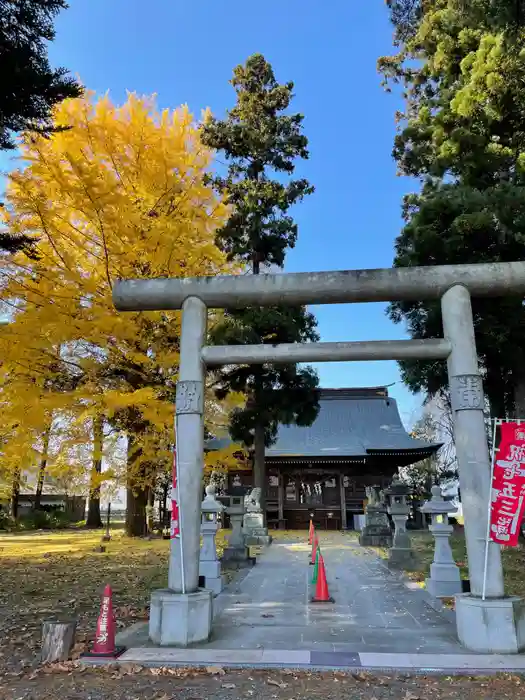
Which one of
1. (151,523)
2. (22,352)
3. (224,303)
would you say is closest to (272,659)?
(224,303)

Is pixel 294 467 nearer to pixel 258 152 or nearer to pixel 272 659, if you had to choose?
pixel 258 152

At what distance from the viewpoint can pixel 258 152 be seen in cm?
1797

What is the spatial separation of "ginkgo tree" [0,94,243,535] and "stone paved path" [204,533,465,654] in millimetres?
4188

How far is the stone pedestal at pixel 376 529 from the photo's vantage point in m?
15.8

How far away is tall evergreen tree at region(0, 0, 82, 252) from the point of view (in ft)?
20.7

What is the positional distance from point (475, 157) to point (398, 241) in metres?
2.94

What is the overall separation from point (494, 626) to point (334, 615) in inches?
99.0

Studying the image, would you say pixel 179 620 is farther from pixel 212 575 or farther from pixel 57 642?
pixel 212 575

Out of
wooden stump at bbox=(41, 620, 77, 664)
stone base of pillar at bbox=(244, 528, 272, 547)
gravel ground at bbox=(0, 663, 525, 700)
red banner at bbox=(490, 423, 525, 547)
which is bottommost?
stone base of pillar at bbox=(244, 528, 272, 547)

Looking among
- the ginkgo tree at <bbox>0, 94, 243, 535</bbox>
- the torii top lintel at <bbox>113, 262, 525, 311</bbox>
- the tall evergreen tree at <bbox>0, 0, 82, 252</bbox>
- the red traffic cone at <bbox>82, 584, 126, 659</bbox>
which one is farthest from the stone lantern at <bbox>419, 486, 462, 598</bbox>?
the tall evergreen tree at <bbox>0, 0, 82, 252</bbox>

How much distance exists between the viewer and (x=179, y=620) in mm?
5562

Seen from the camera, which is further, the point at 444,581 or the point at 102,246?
the point at 102,246

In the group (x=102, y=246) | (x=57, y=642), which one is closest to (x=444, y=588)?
(x=57, y=642)

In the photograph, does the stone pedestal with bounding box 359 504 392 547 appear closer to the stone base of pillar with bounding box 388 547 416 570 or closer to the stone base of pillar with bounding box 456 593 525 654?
the stone base of pillar with bounding box 388 547 416 570
